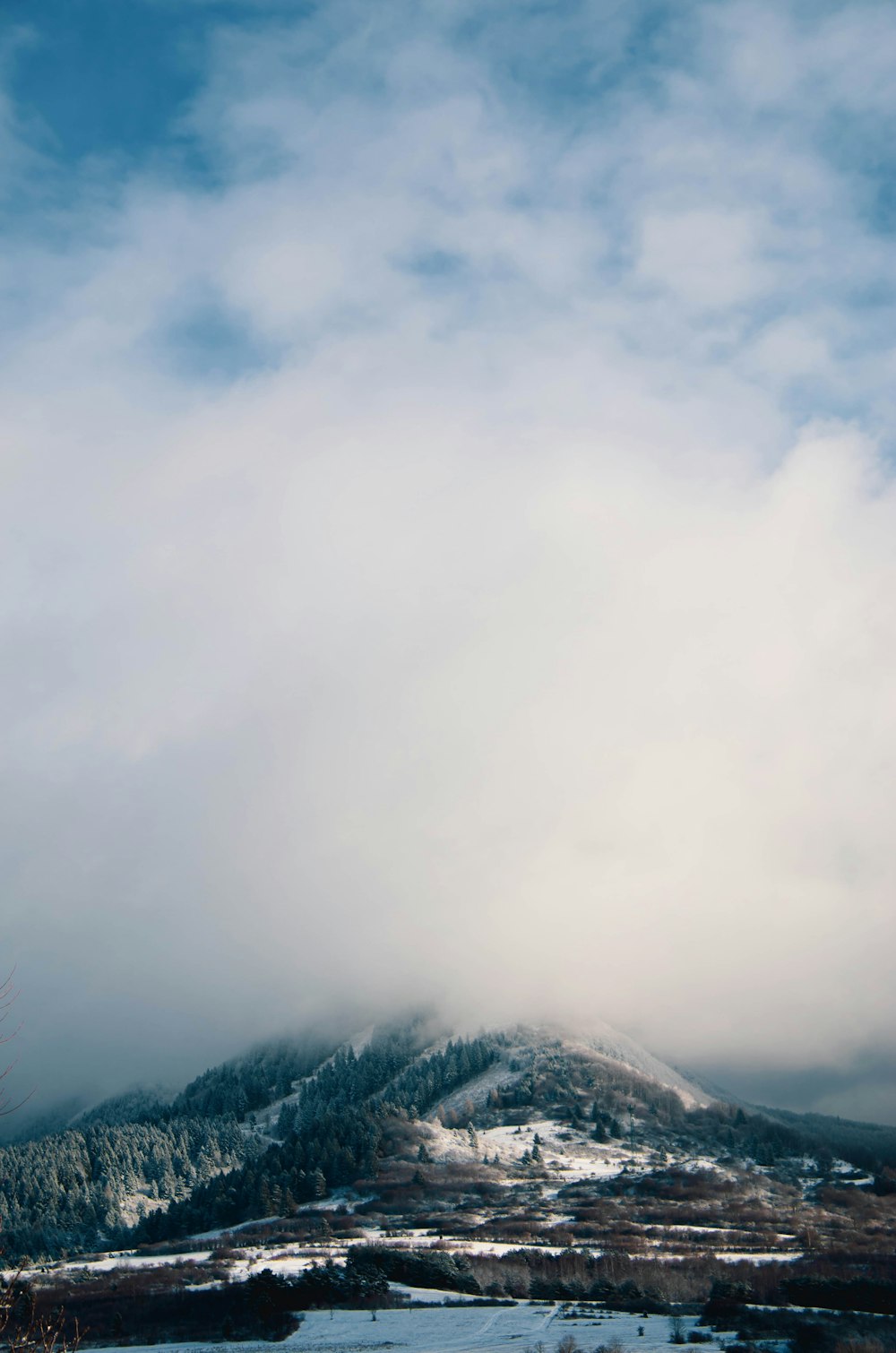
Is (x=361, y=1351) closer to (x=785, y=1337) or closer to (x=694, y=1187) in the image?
(x=785, y=1337)

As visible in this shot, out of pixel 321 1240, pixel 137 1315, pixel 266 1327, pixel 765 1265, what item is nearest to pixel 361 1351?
pixel 266 1327

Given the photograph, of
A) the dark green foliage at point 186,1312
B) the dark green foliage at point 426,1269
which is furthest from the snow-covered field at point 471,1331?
the dark green foliage at point 426,1269

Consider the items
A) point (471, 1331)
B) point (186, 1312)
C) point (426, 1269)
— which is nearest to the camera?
point (471, 1331)

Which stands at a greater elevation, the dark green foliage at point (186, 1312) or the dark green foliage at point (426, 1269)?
the dark green foliage at point (186, 1312)

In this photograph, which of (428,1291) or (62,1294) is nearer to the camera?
(428,1291)

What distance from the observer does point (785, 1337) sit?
80.4 meters

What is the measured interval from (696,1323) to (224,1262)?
7599 cm

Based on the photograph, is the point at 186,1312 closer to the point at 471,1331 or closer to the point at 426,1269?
the point at 426,1269

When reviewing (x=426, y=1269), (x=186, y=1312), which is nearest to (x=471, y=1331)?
(x=426, y=1269)

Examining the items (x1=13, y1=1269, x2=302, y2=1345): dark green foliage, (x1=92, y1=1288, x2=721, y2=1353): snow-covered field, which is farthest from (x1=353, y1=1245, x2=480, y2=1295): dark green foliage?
(x1=13, y1=1269, x2=302, y2=1345): dark green foliage

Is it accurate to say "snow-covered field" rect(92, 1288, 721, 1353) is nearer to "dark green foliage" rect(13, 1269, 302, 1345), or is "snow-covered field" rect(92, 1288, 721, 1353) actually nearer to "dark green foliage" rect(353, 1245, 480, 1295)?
"dark green foliage" rect(13, 1269, 302, 1345)

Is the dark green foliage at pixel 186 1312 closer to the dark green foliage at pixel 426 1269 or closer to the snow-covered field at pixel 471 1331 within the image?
the snow-covered field at pixel 471 1331

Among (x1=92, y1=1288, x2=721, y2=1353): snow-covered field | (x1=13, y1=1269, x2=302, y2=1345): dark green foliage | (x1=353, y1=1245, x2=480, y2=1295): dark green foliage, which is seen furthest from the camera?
(x1=353, y1=1245, x2=480, y2=1295): dark green foliage

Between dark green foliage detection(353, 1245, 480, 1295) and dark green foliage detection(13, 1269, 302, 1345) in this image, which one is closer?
dark green foliage detection(13, 1269, 302, 1345)
